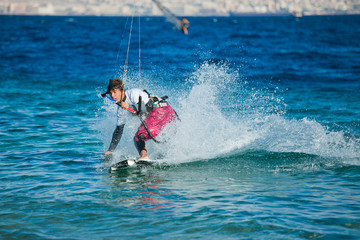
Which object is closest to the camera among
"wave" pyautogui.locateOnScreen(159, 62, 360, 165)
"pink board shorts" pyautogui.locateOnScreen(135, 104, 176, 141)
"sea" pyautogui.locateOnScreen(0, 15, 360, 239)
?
"sea" pyautogui.locateOnScreen(0, 15, 360, 239)

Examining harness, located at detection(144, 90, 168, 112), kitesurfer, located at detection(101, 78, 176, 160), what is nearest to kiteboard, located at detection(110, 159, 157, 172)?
kitesurfer, located at detection(101, 78, 176, 160)

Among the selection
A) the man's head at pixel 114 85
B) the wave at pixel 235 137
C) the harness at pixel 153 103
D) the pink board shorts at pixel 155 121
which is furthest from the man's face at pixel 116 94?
the wave at pixel 235 137

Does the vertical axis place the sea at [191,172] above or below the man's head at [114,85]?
below

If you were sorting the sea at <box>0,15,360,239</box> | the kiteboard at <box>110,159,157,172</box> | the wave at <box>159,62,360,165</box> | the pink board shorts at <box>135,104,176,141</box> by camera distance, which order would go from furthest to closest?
the wave at <box>159,62,360,165</box>, the pink board shorts at <box>135,104,176,141</box>, the kiteboard at <box>110,159,157,172</box>, the sea at <box>0,15,360,239</box>

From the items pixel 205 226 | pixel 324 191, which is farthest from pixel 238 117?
pixel 205 226

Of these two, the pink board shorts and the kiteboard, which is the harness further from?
the kiteboard

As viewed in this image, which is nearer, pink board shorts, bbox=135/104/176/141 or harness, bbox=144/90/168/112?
harness, bbox=144/90/168/112

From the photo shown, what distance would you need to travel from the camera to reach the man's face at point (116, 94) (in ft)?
26.8

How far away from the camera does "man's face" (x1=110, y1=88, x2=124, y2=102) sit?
8172 mm

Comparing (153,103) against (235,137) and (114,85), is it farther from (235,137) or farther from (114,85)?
(235,137)

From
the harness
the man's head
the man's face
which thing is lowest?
the harness

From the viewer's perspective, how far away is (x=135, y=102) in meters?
8.57

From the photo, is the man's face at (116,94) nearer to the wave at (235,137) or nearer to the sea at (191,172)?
the sea at (191,172)

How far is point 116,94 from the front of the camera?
26.9 ft
